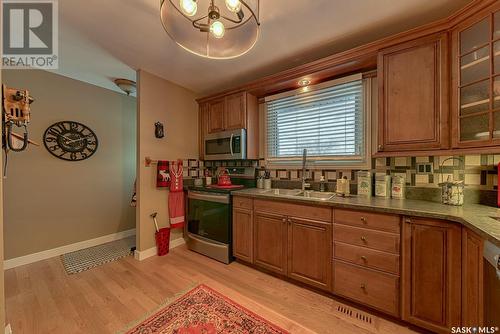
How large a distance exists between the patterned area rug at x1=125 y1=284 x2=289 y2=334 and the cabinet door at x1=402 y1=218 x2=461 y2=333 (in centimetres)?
97

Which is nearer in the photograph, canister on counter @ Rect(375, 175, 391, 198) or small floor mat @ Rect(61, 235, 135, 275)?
canister on counter @ Rect(375, 175, 391, 198)

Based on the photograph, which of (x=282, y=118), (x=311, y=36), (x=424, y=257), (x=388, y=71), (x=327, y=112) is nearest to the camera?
(x=424, y=257)

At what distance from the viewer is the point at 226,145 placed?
9.34 ft

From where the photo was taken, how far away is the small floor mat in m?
2.36

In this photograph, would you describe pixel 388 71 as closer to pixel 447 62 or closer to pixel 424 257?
pixel 447 62

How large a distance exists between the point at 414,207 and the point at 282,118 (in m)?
1.75

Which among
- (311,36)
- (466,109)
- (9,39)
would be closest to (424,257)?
(466,109)

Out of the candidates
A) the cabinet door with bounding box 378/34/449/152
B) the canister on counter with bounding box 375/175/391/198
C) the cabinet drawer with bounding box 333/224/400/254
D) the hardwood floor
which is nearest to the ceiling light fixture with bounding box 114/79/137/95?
the hardwood floor

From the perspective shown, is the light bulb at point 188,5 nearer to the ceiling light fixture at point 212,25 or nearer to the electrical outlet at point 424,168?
the ceiling light fixture at point 212,25

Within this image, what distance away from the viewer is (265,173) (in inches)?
112

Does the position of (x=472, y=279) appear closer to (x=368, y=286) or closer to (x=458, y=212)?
(x=458, y=212)

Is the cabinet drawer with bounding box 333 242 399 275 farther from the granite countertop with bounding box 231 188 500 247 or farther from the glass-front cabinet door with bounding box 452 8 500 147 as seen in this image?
the glass-front cabinet door with bounding box 452 8 500 147

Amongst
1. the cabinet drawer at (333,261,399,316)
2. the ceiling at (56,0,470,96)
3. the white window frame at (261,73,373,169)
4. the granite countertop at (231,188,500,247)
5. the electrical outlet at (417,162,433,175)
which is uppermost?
the ceiling at (56,0,470,96)

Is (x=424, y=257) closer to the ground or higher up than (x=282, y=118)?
closer to the ground
